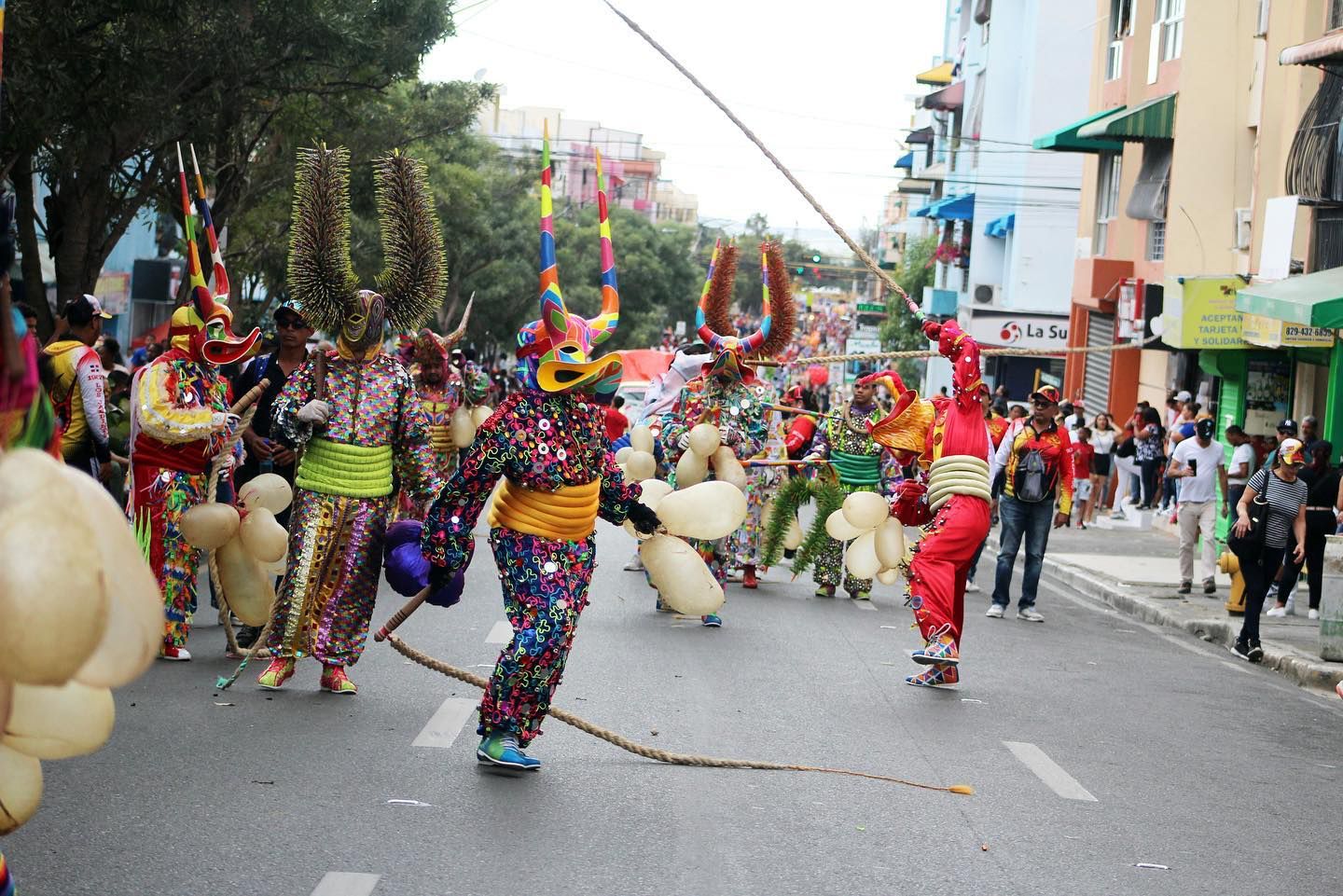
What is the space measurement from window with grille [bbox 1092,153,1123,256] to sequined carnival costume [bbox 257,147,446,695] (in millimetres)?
27624

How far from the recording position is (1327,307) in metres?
17.0

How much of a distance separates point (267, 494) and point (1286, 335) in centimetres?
1510

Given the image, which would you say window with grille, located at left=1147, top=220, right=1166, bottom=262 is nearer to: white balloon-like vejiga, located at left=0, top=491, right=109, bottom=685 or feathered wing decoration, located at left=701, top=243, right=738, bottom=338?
feathered wing decoration, located at left=701, top=243, right=738, bottom=338

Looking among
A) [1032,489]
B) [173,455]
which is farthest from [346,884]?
[1032,489]

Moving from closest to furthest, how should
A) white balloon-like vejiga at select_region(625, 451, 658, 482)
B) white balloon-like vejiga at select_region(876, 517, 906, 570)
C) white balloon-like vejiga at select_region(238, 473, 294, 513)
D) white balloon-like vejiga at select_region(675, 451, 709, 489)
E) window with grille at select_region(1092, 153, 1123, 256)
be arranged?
white balloon-like vejiga at select_region(238, 473, 294, 513) < white balloon-like vejiga at select_region(876, 517, 906, 570) < white balloon-like vejiga at select_region(625, 451, 658, 482) < white balloon-like vejiga at select_region(675, 451, 709, 489) < window with grille at select_region(1092, 153, 1123, 256)

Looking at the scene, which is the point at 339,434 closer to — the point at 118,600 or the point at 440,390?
the point at 440,390

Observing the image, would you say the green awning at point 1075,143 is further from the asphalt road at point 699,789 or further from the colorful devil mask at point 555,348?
the colorful devil mask at point 555,348

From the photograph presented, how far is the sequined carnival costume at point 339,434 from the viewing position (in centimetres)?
875

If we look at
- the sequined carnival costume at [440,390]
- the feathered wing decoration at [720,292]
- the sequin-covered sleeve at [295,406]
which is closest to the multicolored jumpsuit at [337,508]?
the sequin-covered sleeve at [295,406]

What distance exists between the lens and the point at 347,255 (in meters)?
8.98

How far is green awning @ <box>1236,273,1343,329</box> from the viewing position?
1702 cm

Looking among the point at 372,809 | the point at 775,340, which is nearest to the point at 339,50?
the point at 775,340

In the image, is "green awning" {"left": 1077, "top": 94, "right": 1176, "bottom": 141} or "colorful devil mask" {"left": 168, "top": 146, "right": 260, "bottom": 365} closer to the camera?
"colorful devil mask" {"left": 168, "top": 146, "right": 260, "bottom": 365}

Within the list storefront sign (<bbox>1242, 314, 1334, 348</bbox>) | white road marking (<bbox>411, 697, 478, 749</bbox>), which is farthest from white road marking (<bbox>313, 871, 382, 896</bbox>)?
storefront sign (<bbox>1242, 314, 1334, 348</bbox>)
